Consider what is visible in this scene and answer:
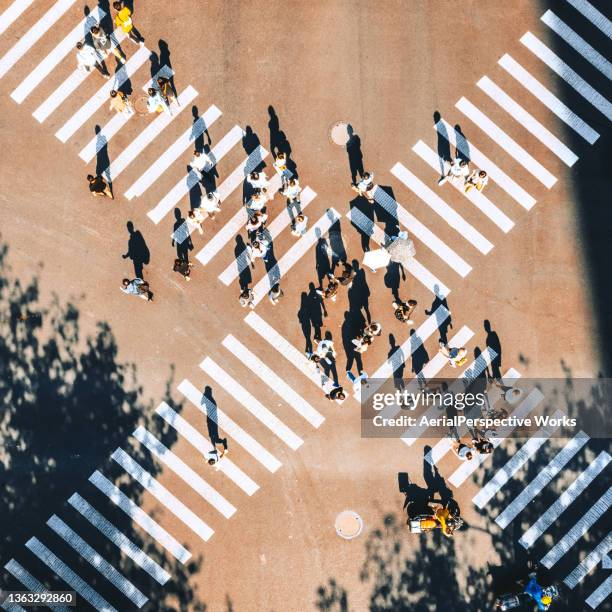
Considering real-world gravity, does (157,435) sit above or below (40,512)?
above

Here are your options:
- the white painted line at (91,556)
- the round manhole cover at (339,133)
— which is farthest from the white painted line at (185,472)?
the round manhole cover at (339,133)

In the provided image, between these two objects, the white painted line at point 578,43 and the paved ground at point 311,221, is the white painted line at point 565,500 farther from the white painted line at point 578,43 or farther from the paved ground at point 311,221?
the white painted line at point 578,43

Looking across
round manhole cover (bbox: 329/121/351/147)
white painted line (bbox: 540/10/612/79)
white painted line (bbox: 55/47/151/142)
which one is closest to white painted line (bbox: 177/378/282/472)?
round manhole cover (bbox: 329/121/351/147)

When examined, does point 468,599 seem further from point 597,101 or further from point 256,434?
point 597,101

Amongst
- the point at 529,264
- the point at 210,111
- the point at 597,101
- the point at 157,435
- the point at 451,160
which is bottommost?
the point at 157,435

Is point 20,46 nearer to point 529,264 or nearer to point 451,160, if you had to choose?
point 451,160

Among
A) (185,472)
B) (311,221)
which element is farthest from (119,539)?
(311,221)

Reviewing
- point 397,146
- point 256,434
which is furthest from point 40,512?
point 397,146
